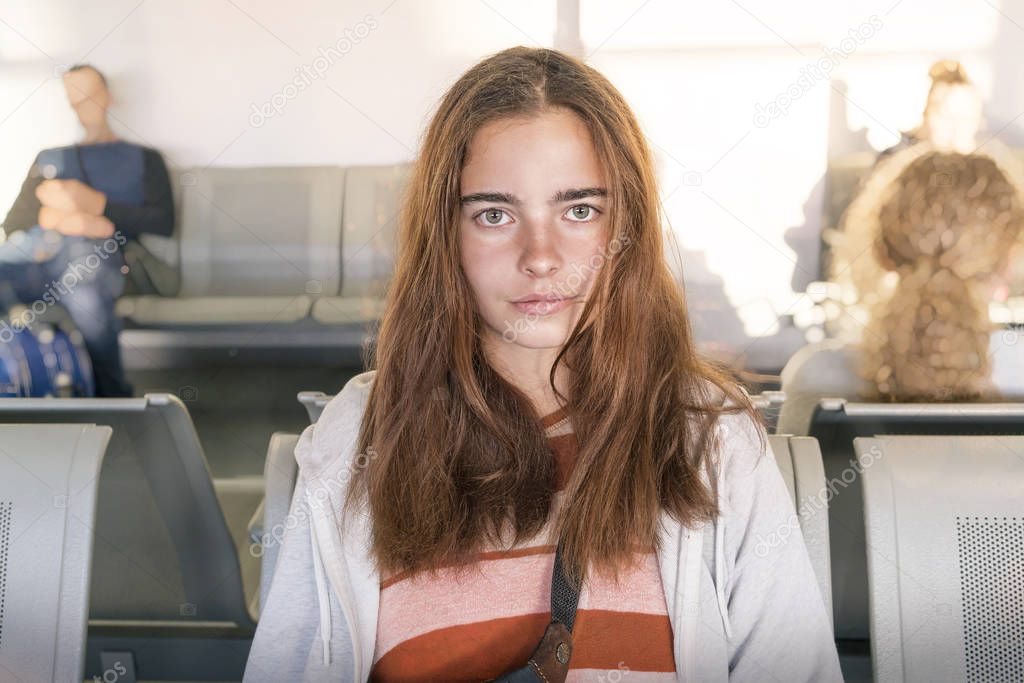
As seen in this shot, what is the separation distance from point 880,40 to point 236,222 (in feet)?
6.03

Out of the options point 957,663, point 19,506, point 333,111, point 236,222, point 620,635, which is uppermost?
point 333,111

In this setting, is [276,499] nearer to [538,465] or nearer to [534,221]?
[538,465]

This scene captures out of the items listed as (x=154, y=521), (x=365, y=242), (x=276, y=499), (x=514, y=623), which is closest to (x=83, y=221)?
(x=365, y=242)

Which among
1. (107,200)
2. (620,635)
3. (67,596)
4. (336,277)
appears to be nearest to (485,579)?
(620,635)

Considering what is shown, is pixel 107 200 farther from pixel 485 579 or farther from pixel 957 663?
pixel 957 663

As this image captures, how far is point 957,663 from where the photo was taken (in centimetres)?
138

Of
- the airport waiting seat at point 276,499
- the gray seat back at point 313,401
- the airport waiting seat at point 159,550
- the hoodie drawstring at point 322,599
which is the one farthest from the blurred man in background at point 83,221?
the hoodie drawstring at point 322,599

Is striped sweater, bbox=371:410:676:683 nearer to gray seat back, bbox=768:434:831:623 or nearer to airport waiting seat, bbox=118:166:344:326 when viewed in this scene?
gray seat back, bbox=768:434:831:623

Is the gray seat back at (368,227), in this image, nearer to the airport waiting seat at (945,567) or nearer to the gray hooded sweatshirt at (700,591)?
the gray hooded sweatshirt at (700,591)

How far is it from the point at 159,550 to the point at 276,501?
45.4 inches

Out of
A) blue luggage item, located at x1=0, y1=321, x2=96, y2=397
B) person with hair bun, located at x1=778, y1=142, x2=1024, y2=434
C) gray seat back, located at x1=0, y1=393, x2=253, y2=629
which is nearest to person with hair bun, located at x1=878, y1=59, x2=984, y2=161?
person with hair bun, located at x1=778, y1=142, x2=1024, y2=434

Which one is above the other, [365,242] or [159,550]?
[365,242]

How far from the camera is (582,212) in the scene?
1.28 m

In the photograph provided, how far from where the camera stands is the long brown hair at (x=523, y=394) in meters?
1.26
